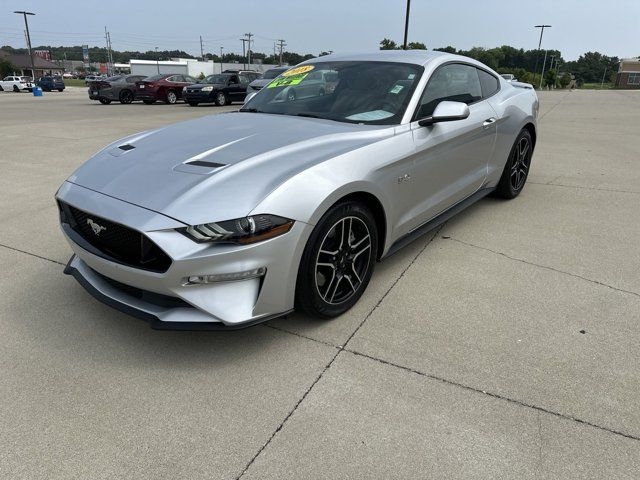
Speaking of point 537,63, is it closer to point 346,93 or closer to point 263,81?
point 263,81

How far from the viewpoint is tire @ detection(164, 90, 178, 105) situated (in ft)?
71.1

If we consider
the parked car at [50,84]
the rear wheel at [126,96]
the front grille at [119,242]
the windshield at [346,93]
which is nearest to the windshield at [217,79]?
the rear wheel at [126,96]

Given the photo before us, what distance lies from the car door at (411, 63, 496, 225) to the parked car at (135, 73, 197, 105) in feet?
64.3

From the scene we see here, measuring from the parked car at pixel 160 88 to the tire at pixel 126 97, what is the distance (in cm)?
47

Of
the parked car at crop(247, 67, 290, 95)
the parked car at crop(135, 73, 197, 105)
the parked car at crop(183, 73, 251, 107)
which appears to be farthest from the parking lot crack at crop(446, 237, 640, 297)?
the parked car at crop(135, 73, 197, 105)

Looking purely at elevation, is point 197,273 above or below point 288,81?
below

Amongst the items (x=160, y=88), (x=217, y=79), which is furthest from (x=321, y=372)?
(x=160, y=88)

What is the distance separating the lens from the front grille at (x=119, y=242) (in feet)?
7.54

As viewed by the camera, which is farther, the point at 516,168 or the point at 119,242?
the point at 516,168

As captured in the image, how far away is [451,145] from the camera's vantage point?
146 inches

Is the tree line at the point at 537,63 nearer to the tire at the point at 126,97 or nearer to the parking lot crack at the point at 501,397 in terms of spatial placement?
the tire at the point at 126,97

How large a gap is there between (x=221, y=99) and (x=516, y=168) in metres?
16.7

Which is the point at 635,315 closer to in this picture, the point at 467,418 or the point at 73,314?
the point at 467,418

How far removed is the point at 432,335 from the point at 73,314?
2205 millimetres
